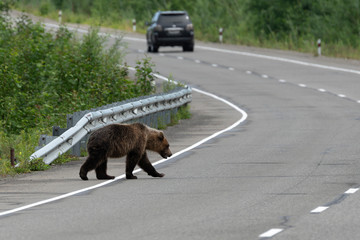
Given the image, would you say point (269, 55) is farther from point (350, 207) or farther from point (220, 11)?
point (350, 207)

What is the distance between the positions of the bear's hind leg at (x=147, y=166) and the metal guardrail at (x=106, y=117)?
2.23m

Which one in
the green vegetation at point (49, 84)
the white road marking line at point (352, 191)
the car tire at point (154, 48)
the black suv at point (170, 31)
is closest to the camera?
the white road marking line at point (352, 191)

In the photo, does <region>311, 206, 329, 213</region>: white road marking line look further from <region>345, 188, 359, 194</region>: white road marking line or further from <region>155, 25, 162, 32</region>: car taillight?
<region>155, 25, 162, 32</region>: car taillight

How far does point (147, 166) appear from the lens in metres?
15.5

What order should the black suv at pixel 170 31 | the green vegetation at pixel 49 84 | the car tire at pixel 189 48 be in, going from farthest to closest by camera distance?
the car tire at pixel 189 48 < the black suv at pixel 170 31 < the green vegetation at pixel 49 84

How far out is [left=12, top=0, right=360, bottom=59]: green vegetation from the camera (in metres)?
54.0

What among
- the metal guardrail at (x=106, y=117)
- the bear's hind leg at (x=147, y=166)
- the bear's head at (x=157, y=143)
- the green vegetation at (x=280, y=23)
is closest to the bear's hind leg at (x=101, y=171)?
the bear's hind leg at (x=147, y=166)

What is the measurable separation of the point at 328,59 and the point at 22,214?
37851 millimetres

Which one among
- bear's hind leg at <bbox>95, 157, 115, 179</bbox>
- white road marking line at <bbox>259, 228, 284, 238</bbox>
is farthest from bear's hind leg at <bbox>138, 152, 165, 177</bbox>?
white road marking line at <bbox>259, 228, 284, 238</bbox>

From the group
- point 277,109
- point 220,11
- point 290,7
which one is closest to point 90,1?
point 220,11

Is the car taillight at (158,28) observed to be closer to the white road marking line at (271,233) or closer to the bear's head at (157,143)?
the bear's head at (157,143)

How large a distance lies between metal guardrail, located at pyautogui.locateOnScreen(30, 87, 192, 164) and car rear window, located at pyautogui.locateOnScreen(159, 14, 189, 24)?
25.9 m

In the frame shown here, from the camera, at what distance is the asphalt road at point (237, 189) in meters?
10.7

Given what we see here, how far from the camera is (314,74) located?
42.2 meters
